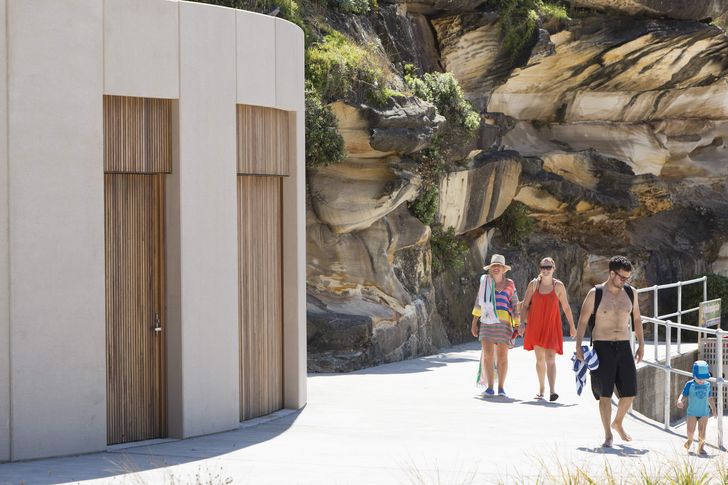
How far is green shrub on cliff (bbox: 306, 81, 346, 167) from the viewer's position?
17031mm

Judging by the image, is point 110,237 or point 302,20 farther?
point 302,20

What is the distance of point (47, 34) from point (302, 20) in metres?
9.45

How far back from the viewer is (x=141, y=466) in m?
8.99

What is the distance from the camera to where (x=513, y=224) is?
28.0 metres

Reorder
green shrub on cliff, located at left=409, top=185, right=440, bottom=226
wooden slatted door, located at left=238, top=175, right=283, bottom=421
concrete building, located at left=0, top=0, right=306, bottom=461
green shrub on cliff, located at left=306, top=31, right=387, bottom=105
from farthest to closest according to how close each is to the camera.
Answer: green shrub on cliff, located at left=409, top=185, right=440, bottom=226, green shrub on cliff, located at left=306, top=31, right=387, bottom=105, wooden slatted door, located at left=238, top=175, right=283, bottom=421, concrete building, located at left=0, top=0, right=306, bottom=461

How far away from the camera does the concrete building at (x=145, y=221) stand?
9375 mm

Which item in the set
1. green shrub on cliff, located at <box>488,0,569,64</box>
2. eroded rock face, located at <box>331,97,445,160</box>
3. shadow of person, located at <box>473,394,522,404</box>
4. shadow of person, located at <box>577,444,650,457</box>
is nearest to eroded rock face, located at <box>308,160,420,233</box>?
eroded rock face, located at <box>331,97,445,160</box>

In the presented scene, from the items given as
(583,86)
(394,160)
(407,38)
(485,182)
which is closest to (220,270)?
(394,160)

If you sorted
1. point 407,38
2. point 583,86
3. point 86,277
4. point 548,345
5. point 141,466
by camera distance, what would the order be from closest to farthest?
point 141,466 → point 86,277 → point 548,345 → point 407,38 → point 583,86

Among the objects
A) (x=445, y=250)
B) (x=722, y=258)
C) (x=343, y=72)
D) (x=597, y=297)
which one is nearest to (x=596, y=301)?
(x=597, y=297)

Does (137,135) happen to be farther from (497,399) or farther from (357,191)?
(357,191)

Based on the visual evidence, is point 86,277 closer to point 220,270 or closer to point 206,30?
point 220,270

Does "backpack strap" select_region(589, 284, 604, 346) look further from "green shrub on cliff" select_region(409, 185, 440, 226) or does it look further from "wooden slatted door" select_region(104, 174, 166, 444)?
"green shrub on cliff" select_region(409, 185, 440, 226)

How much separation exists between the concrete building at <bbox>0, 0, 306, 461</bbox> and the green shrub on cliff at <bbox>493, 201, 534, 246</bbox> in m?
15.9
